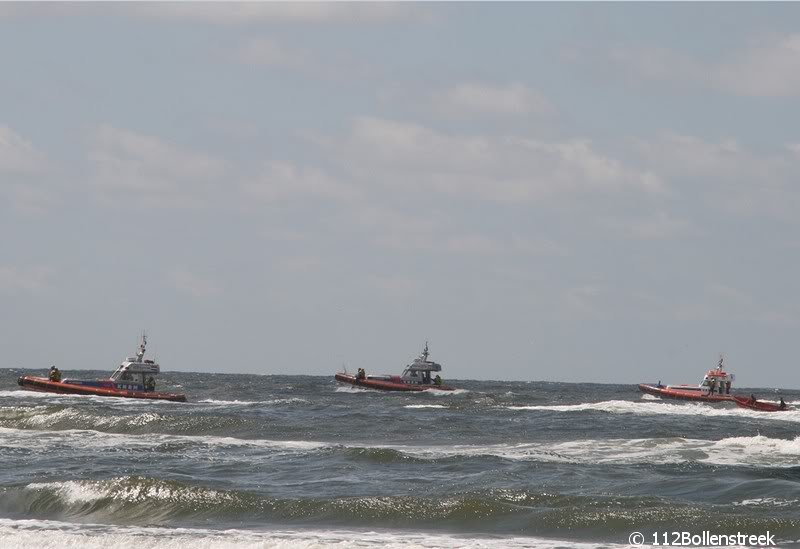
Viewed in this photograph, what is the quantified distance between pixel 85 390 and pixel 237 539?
137 feet

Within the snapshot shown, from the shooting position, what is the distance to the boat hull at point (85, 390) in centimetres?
5572

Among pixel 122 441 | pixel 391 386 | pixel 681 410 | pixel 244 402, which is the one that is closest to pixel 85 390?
pixel 244 402

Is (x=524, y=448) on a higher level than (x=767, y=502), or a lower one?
higher

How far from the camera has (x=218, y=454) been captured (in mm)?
29359

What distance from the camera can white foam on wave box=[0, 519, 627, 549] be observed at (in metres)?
17.1

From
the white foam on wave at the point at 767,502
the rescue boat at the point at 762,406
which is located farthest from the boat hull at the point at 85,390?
the white foam on wave at the point at 767,502

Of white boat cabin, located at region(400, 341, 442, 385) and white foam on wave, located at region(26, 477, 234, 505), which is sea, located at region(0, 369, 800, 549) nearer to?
white foam on wave, located at region(26, 477, 234, 505)

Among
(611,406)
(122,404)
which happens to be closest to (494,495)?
(122,404)

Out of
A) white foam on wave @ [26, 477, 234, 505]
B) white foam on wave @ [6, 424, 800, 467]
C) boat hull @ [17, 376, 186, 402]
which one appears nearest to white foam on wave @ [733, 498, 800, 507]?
white foam on wave @ [6, 424, 800, 467]

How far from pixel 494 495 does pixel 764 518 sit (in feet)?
16.7

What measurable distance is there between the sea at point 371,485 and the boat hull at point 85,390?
555 inches

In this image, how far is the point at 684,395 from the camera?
74938 mm

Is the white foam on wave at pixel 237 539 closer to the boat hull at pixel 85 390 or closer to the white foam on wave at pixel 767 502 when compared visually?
the white foam on wave at pixel 767 502

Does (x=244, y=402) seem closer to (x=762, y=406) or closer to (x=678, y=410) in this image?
(x=678, y=410)
